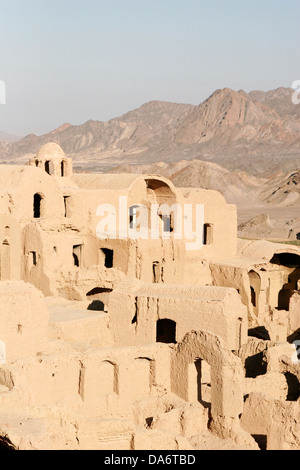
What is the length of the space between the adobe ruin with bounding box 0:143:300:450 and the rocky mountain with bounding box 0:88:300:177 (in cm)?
6606

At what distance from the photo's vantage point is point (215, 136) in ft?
397

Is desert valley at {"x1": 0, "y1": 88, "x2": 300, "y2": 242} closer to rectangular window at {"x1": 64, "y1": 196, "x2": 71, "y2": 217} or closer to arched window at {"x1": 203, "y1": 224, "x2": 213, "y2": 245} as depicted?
arched window at {"x1": 203, "y1": 224, "x2": 213, "y2": 245}

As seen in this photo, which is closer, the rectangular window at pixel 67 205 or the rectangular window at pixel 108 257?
the rectangular window at pixel 108 257

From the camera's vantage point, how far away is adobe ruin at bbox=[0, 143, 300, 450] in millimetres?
14562

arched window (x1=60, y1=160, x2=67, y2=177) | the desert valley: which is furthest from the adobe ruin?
the desert valley

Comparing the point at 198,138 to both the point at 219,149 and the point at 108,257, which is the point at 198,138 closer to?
the point at 219,149

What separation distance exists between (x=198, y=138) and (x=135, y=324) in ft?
357

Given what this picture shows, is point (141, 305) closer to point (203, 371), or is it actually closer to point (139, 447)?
point (203, 371)

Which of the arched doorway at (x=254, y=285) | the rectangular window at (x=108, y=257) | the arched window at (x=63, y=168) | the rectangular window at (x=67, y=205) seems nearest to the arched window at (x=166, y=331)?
the rectangular window at (x=108, y=257)

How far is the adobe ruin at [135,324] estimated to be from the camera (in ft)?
47.8

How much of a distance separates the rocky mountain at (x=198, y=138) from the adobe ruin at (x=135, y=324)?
66.1 m

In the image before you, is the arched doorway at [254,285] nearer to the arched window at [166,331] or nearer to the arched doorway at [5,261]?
the arched window at [166,331]

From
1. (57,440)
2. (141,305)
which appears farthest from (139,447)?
(141,305)

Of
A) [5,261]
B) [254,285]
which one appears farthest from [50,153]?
[254,285]
